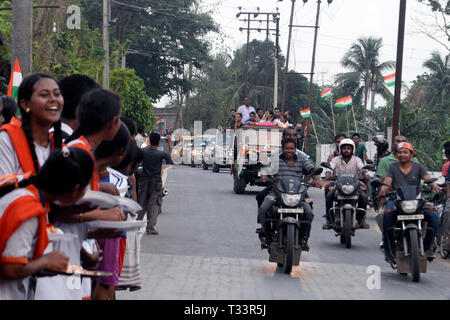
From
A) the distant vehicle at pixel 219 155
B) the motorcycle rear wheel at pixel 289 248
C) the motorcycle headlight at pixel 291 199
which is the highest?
the motorcycle headlight at pixel 291 199

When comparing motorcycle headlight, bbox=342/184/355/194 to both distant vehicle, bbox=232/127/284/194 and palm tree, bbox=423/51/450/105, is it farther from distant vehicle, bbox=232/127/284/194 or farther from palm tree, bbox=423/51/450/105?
palm tree, bbox=423/51/450/105

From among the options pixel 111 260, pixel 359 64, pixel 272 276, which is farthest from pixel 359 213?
pixel 359 64

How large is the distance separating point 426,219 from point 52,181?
23.8 feet

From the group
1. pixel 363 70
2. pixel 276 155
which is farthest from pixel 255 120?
pixel 363 70

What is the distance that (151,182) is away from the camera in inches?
555

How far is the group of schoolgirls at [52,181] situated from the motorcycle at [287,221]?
4912mm

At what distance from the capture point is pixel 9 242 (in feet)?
11.4

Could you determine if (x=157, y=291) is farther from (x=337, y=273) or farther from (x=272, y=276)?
(x=337, y=273)

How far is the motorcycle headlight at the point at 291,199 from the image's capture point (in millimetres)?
10352

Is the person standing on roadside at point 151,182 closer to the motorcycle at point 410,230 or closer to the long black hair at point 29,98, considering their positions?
the motorcycle at point 410,230

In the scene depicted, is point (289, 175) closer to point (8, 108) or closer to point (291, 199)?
point (291, 199)

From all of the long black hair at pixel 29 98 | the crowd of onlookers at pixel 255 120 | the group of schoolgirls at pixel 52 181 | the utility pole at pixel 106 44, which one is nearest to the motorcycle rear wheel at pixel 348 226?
the group of schoolgirls at pixel 52 181

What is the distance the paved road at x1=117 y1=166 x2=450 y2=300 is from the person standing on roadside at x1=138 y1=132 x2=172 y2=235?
44 centimetres

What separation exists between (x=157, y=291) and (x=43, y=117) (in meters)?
4.46
